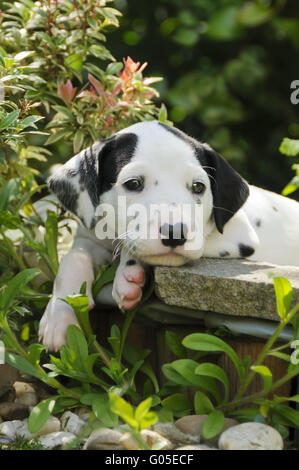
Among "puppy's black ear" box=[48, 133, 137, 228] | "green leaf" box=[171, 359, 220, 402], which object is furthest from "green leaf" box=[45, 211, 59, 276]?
"green leaf" box=[171, 359, 220, 402]

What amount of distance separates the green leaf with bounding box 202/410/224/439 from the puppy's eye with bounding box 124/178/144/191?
1.00 meters

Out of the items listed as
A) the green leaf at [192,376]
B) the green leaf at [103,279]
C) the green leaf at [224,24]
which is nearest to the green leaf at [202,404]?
the green leaf at [192,376]

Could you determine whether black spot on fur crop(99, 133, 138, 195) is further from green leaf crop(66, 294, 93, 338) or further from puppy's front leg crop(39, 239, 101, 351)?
green leaf crop(66, 294, 93, 338)

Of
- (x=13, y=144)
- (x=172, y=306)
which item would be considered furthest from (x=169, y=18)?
(x=172, y=306)

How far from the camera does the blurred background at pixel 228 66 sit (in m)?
6.71

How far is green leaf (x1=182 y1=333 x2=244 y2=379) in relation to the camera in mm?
2549

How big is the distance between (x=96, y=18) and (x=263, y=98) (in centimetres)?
396

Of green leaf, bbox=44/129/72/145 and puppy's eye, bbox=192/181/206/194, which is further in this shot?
green leaf, bbox=44/129/72/145

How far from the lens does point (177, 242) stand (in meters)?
2.77

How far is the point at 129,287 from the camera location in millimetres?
2932

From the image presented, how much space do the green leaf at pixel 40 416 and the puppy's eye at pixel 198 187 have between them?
3.51 feet

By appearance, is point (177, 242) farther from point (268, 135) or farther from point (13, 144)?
point (268, 135)

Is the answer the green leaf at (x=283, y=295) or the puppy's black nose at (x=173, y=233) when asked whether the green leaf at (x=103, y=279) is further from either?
the green leaf at (x=283, y=295)

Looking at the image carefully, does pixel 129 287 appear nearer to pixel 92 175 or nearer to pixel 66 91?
pixel 92 175
